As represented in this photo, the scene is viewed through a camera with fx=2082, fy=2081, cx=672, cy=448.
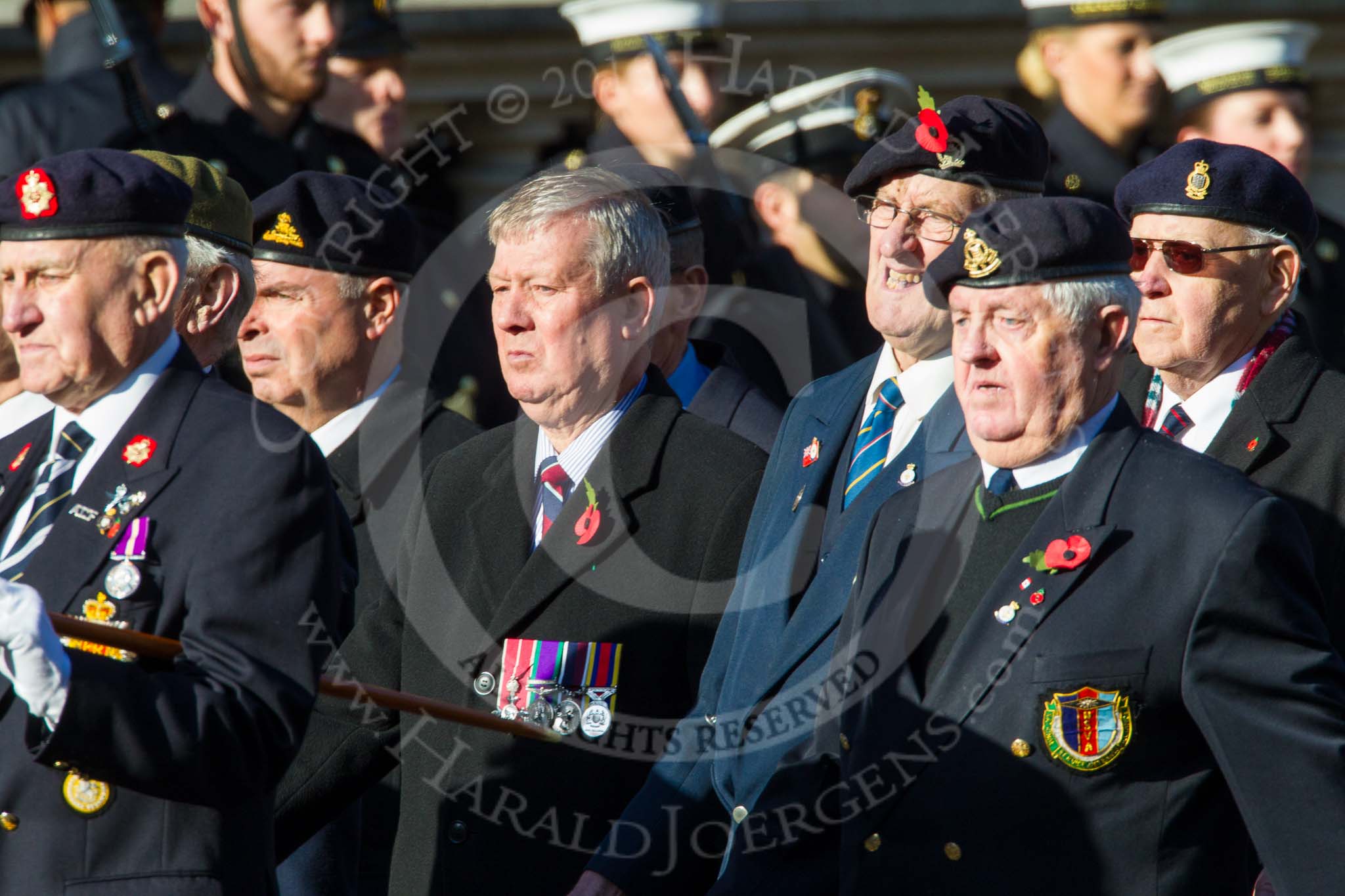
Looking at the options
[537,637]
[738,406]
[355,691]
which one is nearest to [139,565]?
[355,691]

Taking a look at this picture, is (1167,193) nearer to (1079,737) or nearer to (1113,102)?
(1079,737)

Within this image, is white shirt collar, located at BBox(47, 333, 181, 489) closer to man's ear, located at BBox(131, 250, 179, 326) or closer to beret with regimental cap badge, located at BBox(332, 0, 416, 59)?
man's ear, located at BBox(131, 250, 179, 326)

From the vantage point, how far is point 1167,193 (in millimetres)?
4926

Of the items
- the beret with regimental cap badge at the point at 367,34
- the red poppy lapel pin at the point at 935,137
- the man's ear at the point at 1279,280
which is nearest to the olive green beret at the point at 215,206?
the red poppy lapel pin at the point at 935,137

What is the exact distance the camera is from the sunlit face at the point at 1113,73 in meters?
7.54

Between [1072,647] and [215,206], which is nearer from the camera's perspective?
[1072,647]

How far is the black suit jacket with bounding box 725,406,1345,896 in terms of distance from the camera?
3361 millimetres

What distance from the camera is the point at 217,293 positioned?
4.30 m

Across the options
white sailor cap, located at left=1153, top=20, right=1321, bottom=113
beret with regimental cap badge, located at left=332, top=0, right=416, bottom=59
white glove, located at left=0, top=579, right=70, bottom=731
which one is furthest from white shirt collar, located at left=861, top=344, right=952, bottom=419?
beret with regimental cap badge, located at left=332, top=0, right=416, bottom=59

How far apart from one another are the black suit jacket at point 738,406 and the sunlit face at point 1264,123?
231 centimetres

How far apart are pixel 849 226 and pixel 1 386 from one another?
124 inches

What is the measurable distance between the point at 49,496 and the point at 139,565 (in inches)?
10.6

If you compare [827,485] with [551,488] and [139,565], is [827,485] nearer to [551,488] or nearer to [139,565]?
[551,488]

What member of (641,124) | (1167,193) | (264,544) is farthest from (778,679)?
(641,124)
